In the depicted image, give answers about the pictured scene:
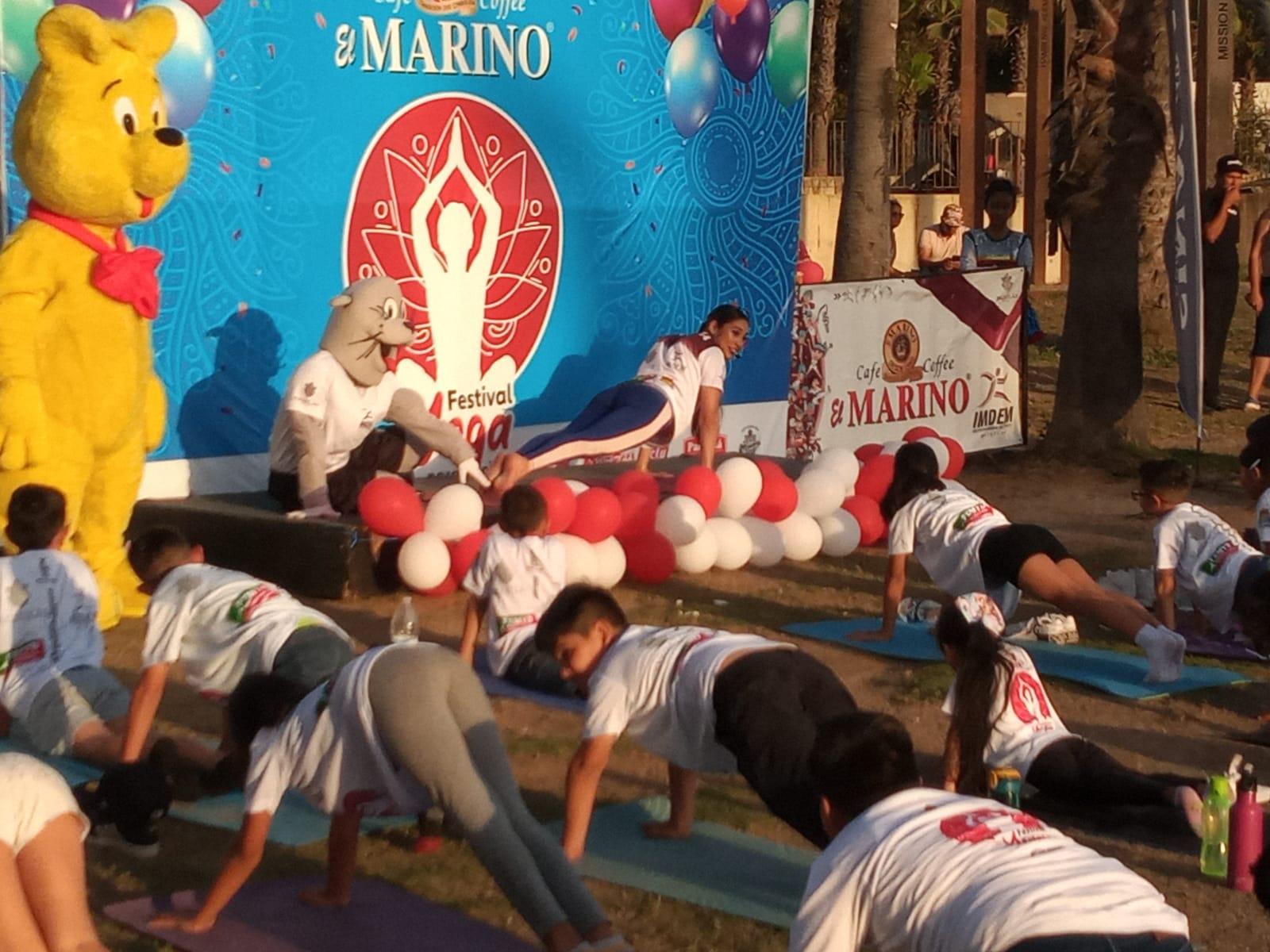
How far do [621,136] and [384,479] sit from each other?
4140mm

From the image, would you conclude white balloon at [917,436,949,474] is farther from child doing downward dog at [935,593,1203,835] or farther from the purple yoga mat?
the purple yoga mat

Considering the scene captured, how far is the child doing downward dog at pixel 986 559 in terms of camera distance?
26.8 feet

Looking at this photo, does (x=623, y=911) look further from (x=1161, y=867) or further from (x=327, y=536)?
(x=327, y=536)

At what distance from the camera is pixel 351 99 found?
11.0 metres

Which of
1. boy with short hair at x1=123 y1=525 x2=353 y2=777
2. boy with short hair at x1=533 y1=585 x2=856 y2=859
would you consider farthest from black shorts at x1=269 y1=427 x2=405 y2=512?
boy with short hair at x1=533 y1=585 x2=856 y2=859

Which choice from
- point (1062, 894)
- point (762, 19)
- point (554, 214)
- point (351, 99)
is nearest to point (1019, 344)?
point (762, 19)

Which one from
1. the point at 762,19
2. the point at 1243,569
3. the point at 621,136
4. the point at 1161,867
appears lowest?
the point at 1161,867

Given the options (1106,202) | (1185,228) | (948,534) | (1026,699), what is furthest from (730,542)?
(1106,202)

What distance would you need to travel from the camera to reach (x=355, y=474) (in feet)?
32.0

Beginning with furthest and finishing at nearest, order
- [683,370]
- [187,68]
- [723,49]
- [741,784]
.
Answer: [723,49], [683,370], [187,68], [741,784]

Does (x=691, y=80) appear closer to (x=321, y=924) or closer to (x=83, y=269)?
(x=83, y=269)

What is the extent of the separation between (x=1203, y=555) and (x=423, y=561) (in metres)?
3.71

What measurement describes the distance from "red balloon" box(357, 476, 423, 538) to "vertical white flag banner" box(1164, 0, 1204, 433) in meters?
5.72

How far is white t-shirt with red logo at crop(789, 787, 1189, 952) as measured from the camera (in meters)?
3.34
